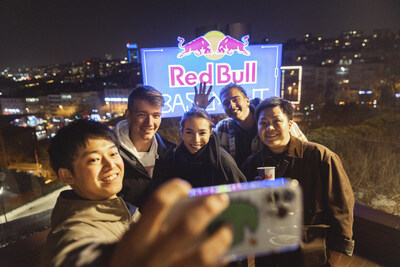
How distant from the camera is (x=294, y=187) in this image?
90cm

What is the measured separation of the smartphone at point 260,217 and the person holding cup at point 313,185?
1.33m

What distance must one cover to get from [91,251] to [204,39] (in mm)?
3820

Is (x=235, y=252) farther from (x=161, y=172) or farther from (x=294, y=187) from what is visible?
(x=161, y=172)

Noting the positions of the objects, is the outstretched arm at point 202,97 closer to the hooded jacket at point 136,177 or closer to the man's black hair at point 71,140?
the hooded jacket at point 136,177

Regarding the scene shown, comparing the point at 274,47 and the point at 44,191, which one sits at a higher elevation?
the point at 274,47

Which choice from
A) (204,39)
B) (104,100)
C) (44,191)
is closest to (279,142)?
(204,39)

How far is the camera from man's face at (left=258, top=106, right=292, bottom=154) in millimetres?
2189

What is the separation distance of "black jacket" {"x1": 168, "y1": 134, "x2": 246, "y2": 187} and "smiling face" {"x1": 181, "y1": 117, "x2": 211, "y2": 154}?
5 centimetres

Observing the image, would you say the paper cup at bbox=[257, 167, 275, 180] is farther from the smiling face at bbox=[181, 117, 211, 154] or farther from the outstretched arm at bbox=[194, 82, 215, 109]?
the outstretched arm at bbox=[194, 82, 215, 109]

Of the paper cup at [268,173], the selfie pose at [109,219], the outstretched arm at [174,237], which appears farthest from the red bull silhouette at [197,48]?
the outstretched arm at [174,237]

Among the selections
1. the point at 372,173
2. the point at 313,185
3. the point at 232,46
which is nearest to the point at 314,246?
the point at 313,185

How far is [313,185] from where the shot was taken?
6.98ft

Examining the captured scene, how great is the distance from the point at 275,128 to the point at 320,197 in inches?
30.1

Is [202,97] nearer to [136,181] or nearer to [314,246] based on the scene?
[136,181]
